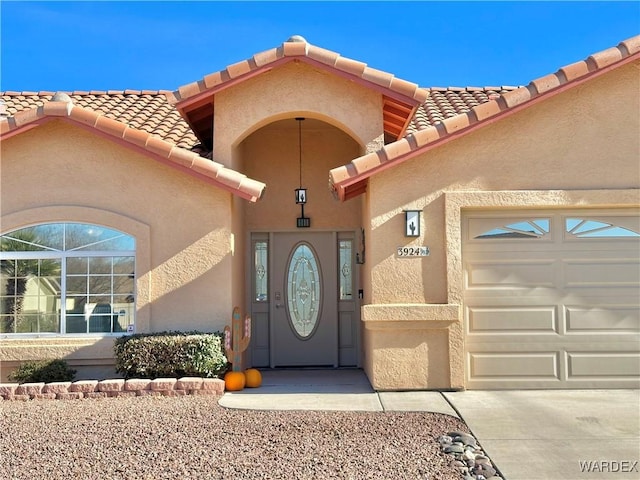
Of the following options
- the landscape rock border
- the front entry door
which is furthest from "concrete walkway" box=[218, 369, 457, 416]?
the front entry door

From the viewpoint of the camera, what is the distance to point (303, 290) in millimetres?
12461

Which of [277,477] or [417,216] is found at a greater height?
[417,216]

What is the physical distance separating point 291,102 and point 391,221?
103 inches

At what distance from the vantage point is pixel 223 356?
959cm

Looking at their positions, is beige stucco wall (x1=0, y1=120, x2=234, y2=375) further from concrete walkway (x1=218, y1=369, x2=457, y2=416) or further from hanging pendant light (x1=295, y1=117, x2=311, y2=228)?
hanging pendant light (x1=295, y1=117, x2=311, y2=228)

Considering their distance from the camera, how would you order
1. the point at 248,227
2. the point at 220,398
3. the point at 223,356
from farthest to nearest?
1. the point at 248,227
2. the point at 223,356
3. the point at 220,398

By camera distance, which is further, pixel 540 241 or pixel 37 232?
pixel 37 232

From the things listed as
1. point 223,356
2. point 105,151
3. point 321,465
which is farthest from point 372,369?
point 105,151

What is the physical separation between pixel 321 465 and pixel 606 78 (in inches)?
273

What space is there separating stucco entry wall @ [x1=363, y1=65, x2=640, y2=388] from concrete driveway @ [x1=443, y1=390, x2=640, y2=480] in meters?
1.34

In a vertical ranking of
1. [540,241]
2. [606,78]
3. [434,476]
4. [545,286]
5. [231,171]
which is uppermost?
[606,78]

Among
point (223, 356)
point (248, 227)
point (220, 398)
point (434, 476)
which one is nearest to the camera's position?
point (434, 476)

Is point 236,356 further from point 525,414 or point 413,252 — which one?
point 525,414

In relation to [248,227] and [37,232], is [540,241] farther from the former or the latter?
[37,232]
